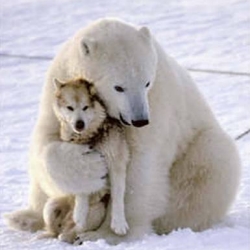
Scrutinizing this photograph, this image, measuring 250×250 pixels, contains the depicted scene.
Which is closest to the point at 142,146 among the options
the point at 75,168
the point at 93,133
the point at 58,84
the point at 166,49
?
the point at 93,133

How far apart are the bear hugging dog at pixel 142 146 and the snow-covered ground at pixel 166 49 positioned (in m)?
0.15

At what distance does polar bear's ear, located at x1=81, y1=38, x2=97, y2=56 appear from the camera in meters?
4.60

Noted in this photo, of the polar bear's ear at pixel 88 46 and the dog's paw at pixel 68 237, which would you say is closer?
the polar bear's ear at pixel 88 46

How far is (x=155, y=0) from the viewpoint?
12508 millimetres

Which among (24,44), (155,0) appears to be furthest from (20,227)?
(155,0)

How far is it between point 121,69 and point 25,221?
1.12 metres

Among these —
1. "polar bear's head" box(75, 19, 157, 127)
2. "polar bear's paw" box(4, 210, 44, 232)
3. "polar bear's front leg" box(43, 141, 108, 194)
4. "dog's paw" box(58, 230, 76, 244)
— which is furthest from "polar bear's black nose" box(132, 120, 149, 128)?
"polar bear's paw" box(4, 210, 44, 232)

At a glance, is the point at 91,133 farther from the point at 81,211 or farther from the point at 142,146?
the point at 81,211

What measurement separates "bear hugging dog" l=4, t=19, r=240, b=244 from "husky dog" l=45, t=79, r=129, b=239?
4 cm

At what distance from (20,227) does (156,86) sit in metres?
1.03

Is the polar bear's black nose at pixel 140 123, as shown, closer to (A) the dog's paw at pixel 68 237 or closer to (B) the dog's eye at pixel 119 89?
(B) the dog's eye at pixel 119 89

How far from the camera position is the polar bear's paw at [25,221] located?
17.2ft

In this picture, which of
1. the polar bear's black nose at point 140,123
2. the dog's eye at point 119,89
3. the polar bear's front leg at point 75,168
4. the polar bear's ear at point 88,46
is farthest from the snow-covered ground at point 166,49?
the polar bear's ear at point 88,46

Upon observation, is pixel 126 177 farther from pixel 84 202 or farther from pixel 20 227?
pixel 20 227
